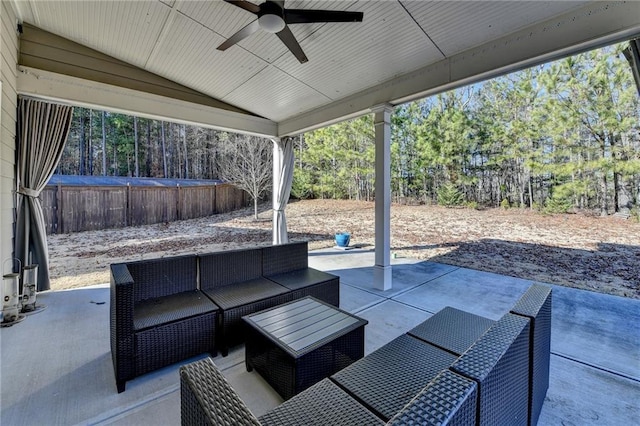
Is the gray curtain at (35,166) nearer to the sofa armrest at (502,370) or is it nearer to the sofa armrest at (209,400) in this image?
the sofa armrest at (209,400)

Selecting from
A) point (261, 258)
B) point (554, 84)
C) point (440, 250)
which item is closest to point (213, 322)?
point (261, 258)

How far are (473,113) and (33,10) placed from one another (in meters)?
9.27

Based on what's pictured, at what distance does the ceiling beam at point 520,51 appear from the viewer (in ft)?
6.77

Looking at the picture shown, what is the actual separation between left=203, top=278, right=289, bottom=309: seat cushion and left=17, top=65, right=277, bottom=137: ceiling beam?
9.62 ft

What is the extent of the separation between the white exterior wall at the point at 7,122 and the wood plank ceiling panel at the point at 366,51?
107 inches

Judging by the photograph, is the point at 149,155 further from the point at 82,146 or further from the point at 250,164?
the point at 250,164

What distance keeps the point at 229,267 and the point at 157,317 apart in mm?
834

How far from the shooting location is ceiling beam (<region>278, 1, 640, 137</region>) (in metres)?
2.06

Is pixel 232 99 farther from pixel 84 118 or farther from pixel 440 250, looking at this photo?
pixel 84 118

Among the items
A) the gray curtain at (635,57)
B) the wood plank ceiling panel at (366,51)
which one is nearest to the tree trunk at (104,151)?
the wood plank ceiling panel at (366,51)

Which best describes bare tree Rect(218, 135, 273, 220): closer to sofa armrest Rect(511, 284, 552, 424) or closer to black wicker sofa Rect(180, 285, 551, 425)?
black wicker sofa Rect(180, 285, 551, 425)

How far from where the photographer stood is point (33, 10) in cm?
289

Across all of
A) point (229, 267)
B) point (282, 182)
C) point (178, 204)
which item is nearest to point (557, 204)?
point (282, 182)

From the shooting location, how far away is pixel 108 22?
115 inches
